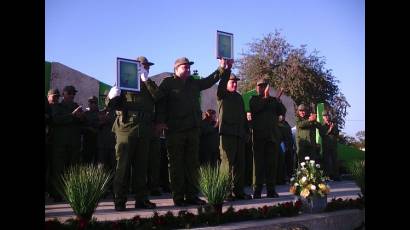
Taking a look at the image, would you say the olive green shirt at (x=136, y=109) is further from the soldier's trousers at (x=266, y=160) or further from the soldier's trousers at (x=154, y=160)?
the soldier's trousers at (x=266, y=160)

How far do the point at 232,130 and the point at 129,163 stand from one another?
1840 millimetres

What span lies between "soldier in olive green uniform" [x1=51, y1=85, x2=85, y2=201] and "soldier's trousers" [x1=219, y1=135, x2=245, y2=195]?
2.34 metres

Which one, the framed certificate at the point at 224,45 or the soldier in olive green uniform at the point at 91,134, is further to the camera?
the soldier in olive green uniform at the point at 91,134

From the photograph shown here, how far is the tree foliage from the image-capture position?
95.0 ft

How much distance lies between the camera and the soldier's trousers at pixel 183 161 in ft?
21.5

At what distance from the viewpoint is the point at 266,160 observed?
8.00m

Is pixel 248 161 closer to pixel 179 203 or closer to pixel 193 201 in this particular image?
pixel 193 201

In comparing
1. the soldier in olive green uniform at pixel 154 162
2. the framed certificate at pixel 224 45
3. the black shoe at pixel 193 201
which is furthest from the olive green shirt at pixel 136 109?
the soldier in olive green uniform at pixel 154 162

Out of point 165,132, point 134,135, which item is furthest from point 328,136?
point 134,135

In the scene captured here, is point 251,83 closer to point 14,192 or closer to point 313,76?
point 313,76

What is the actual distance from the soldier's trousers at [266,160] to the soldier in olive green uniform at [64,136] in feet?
9.82

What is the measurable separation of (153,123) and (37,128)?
3.60 metres

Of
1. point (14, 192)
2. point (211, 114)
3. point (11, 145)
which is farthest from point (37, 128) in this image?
point (211, 114)

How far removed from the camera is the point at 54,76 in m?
10.1
